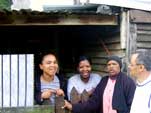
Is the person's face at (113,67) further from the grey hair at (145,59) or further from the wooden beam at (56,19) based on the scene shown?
the grey hair at (145,59)

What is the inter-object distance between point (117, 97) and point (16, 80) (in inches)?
57.5

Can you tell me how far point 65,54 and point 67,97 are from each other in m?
4.09

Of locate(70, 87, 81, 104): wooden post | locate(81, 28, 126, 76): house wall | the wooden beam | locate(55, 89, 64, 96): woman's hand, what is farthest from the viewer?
locate(81, 28, 126, 76): house wall

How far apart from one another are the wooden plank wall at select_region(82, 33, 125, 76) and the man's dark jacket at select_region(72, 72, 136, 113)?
1.18 meters

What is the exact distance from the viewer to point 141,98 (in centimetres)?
483

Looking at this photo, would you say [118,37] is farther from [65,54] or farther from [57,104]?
[65,54]

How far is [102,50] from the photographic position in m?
8.79

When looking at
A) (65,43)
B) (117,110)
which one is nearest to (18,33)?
(65,43)

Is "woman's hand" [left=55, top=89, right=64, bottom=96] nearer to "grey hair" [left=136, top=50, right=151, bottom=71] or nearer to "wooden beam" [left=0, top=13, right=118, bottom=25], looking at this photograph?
"wooden beam" [left=0, top=13, right=118, bottom=25]

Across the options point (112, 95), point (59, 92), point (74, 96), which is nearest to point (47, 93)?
point (59, 92)

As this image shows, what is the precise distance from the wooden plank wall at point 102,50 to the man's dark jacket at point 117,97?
1.18 metres

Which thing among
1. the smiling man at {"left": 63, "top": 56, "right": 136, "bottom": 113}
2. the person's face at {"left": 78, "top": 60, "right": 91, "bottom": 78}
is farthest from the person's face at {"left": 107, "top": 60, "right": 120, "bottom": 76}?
the person's face at {"left": 78, "top": 60, "right": 91, "bottom": 78}

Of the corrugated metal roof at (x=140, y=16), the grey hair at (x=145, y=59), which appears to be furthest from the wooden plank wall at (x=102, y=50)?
the grey hair at (x=145, y=59)

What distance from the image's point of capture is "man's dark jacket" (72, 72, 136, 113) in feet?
20.6
